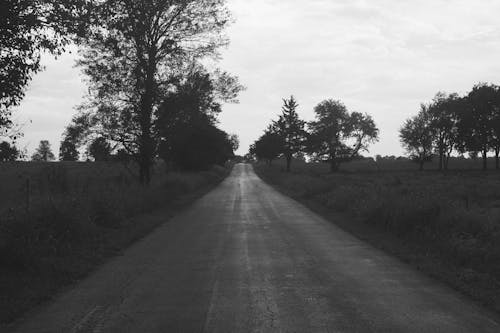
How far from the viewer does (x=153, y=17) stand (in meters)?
25.5

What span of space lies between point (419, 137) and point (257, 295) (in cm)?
10048

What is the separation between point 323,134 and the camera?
93.2 metres

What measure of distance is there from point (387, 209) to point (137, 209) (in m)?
10.2

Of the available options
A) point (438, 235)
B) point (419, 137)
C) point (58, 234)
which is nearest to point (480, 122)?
point (419, 137)

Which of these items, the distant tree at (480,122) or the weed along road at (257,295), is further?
→ the distant tree at (480,122)

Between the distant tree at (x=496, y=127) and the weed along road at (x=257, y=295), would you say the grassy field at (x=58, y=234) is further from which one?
the distant tree at (x=496, y=127)

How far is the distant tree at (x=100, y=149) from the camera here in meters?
25.5

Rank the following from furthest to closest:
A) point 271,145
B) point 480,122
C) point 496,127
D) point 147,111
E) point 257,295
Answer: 1. point 271,145
2. point 480,122
3. point 496,127
4. point 147,111
5. point 257,295

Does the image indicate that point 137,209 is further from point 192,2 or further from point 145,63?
point 192,2

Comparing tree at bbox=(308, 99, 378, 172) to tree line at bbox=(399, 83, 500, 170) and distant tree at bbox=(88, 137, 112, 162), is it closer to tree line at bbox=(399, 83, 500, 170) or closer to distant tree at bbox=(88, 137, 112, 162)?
tree line at bbox=(399, 83, 500, 170)

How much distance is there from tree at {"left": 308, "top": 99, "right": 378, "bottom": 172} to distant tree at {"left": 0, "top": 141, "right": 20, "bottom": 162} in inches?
3252

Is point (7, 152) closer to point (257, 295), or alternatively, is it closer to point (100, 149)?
point (257, 295)

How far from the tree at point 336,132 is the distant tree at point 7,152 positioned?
3252 inches

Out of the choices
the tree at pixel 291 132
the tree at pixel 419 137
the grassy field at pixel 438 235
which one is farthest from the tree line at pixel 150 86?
the tree at pixel 419 137
